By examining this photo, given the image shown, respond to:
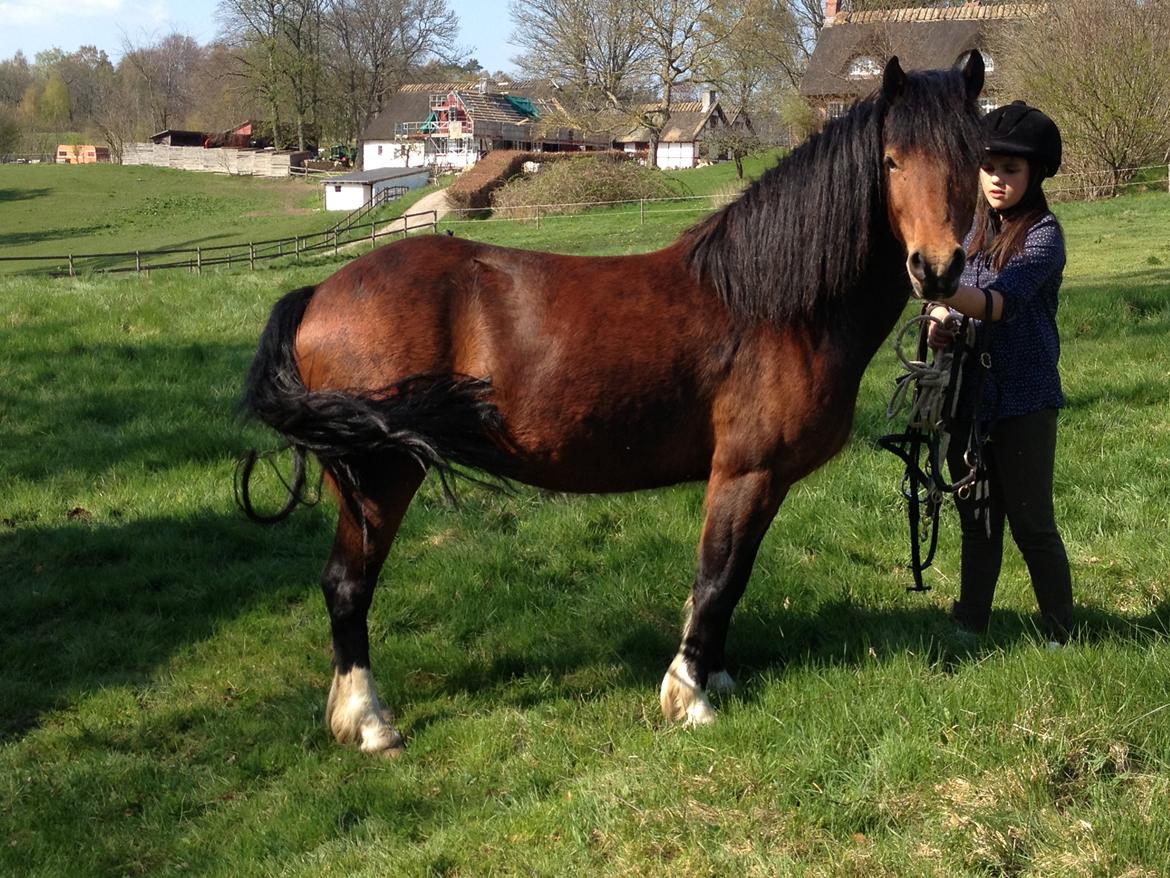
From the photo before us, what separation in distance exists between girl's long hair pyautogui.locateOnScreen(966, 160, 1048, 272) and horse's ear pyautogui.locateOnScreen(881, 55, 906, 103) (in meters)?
0.67

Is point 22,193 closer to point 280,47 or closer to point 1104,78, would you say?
point 280,47

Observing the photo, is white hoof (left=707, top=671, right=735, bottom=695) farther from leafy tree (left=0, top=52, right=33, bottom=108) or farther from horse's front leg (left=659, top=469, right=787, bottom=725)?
leafy tree (left=0, top=52, right=33, bottom=108)

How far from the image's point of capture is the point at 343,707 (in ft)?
13.7

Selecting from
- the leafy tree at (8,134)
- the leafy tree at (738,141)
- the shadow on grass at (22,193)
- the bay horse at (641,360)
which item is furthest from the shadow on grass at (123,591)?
the leafy tree at (8,134)

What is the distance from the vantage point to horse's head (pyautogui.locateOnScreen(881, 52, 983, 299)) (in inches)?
128

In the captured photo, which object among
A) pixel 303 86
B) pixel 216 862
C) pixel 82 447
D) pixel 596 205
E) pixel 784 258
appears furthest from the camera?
pixel 303 86

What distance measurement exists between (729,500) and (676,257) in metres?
1.03

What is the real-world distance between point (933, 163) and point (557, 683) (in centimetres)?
270

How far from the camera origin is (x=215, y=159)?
77125 millimetres

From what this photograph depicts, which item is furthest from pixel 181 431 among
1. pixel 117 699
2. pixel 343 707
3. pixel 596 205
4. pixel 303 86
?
pixel 303 86

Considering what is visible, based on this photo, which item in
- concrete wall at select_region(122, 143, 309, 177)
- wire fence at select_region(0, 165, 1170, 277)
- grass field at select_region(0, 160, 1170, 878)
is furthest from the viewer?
concrete wall at select_region(122, 143, 309, 177)

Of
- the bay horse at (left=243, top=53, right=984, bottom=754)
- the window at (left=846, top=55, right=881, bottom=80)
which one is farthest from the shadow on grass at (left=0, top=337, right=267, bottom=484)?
the window at (left=846, top=55, right=881, bottom=80)

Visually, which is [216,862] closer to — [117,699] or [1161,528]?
[117,699]

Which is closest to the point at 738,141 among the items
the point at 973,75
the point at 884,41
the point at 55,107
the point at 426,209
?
the point at 884,41
